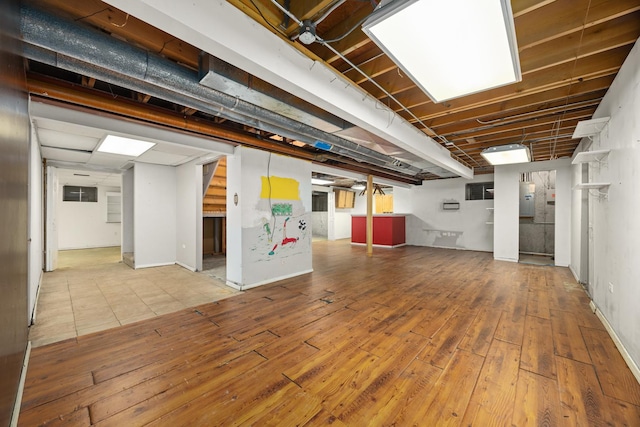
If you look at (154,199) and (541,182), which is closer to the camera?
(154,199)

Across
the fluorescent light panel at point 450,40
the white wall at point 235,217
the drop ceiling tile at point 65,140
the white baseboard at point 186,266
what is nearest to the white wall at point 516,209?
the fluorescent light panel at point 450,40

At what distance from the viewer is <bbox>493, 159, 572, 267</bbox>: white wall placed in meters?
5.69

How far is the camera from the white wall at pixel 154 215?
5422 millimetres

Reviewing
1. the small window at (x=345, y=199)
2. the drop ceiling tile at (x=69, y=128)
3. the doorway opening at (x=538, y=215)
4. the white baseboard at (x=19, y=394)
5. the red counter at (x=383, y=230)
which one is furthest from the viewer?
the small window at (x=345, y=199)

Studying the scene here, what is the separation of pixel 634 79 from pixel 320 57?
2.54m

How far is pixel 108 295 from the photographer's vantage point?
3.70m

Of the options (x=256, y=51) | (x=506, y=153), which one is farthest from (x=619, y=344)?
(x=256, y=51)

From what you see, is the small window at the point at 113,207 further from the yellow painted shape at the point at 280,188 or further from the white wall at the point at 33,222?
the yellow painted shape at the point at 280,188

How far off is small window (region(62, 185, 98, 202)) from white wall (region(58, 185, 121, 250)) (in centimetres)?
11

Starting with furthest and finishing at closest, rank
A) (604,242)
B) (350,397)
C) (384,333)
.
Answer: (604,242), (384,333), (350,397)

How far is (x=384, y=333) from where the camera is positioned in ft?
8.46

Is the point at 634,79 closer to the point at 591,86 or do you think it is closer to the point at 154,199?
the point at 591,86

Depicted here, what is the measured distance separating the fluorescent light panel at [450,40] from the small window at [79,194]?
10759 millimetres

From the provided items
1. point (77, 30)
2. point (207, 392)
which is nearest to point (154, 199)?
point (77, 30)
